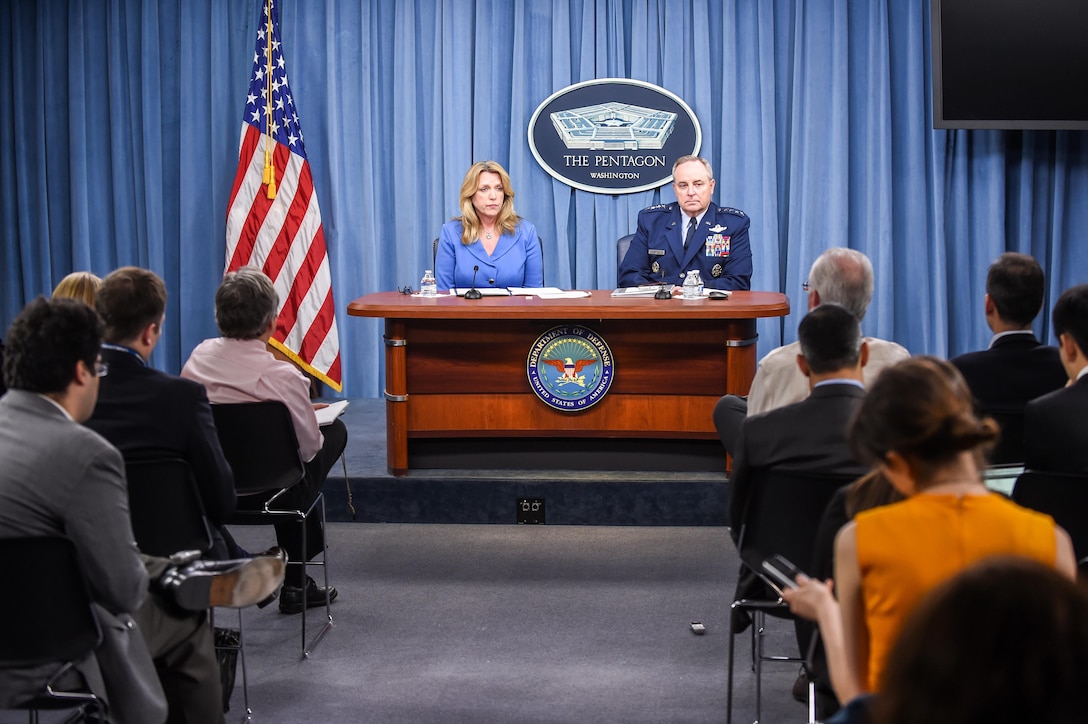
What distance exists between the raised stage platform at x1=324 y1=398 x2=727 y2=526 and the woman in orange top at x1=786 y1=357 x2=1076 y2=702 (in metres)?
3.00

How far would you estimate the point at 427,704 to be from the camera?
10.1 ft

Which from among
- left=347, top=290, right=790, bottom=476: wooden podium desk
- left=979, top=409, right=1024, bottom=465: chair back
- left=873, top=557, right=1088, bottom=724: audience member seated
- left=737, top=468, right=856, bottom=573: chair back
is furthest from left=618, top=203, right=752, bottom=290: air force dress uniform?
left=873, top=557, right=1088, bottom=724: audience member seated

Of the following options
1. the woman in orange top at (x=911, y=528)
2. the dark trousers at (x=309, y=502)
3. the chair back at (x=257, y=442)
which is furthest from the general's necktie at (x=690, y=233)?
the woman in orange top at (x=911, y=528)

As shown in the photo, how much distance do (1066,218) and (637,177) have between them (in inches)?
97.7

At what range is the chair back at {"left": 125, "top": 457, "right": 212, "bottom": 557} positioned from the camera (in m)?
2.62

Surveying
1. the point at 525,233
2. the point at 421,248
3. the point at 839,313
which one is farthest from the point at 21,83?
the point at 839,313

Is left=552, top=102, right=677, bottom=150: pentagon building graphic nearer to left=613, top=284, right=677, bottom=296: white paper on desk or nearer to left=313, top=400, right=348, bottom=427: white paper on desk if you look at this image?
left=613, top=284, right=677, bottom=296: white paper on desk

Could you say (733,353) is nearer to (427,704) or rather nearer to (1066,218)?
(427,704)

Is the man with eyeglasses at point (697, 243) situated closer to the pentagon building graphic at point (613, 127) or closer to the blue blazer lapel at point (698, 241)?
the blue blazer lapel at point (698, 241)

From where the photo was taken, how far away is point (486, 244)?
219 inches

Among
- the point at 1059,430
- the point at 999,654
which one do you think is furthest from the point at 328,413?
the point at 999,654

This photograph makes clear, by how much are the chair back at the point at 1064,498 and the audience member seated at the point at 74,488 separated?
1.86 m

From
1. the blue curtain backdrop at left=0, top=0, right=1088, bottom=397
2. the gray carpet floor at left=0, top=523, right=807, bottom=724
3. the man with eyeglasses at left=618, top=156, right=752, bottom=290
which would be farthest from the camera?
the blue curtain backdrop at left=0, top=0, right=1088, bottom=397

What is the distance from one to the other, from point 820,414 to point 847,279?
3.03ft
